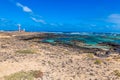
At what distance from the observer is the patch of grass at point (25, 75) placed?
16.4 meters

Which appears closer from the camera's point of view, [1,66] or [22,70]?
[22,70]

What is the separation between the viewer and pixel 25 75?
17.1m

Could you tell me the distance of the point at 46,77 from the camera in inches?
679

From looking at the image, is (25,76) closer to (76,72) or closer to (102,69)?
(76,72)

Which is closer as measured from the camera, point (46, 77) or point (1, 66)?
point (46, 77)

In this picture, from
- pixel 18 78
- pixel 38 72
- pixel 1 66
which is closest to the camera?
pixel 18 78

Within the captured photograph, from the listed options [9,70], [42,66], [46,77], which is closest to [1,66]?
[9,70]

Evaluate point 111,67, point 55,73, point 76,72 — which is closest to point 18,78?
point 55,73

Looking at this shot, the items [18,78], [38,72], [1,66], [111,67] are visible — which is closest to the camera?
[18,78]

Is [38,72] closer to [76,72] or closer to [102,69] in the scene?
[76,72]

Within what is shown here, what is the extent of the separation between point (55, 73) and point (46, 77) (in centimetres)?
140

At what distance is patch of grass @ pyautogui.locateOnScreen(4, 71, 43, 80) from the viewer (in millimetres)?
16434

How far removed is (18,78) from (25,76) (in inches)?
27.5

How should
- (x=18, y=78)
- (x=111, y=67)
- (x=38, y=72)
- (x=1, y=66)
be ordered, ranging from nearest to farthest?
(x=18, y=78) → (x=38, y=72) → (x=1, y=66) → (x=111, y=67)
